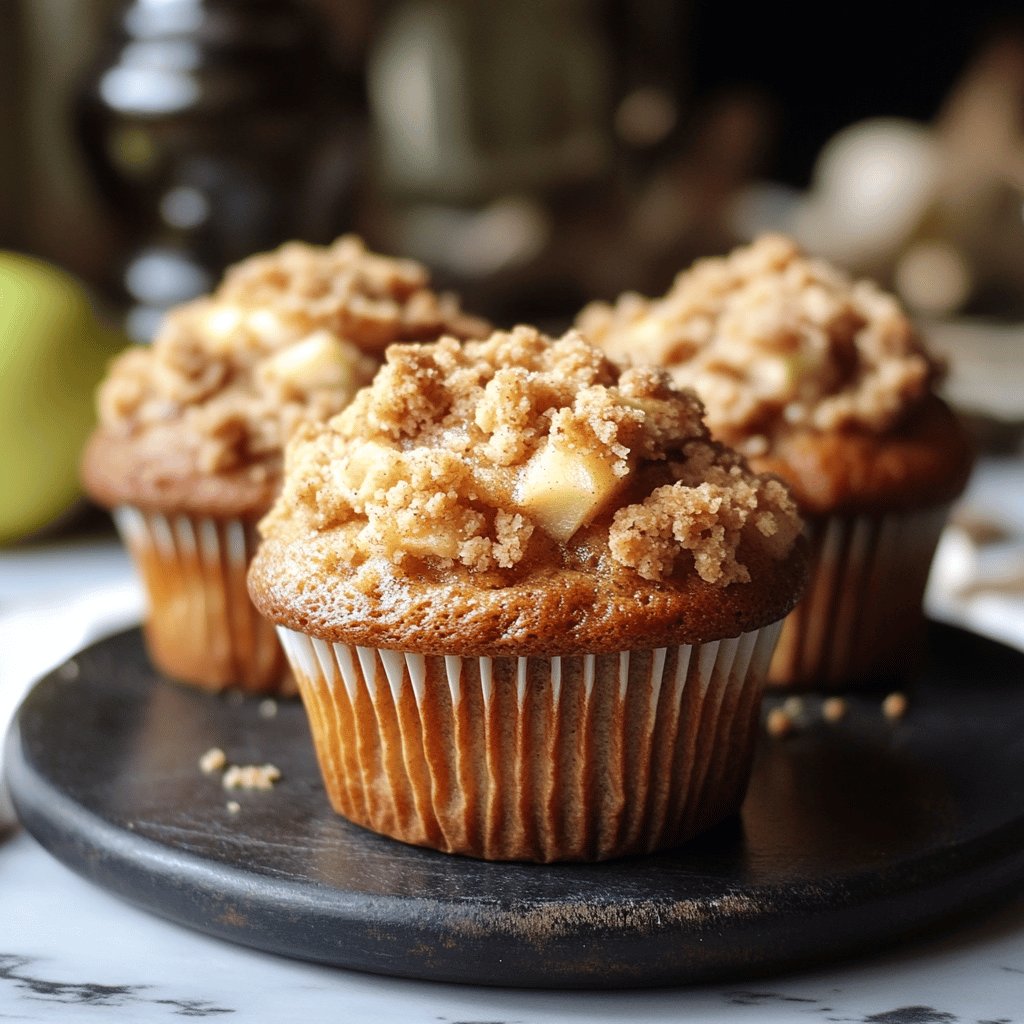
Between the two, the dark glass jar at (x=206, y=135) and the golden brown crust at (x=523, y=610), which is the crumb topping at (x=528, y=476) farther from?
the dark glass jar at (x=206, y=135)

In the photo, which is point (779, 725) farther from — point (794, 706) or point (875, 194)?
point (875, 194)

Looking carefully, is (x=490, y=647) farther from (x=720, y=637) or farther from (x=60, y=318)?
(x=60, y=318)

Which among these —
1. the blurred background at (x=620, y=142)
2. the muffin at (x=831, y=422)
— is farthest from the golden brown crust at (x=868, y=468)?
the blurred background at (x=620, y=142)

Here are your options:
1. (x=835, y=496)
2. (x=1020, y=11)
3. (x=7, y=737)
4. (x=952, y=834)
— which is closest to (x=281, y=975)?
(x=7, y=737)

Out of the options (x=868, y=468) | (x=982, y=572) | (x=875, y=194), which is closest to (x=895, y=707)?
(x=868, y=468)

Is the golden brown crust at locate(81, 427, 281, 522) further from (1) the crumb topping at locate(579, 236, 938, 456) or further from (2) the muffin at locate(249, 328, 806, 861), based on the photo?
(1) the crumb topping at locate(579, 236, 938, 456)

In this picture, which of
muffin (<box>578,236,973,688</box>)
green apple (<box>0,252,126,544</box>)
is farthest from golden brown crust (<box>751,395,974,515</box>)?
green apple (<box>0,252,126,544</box>)

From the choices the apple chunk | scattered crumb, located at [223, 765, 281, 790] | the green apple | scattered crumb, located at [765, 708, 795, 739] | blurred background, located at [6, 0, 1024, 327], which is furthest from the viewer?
blurred background, located at [6, 0, 1024, 327]
